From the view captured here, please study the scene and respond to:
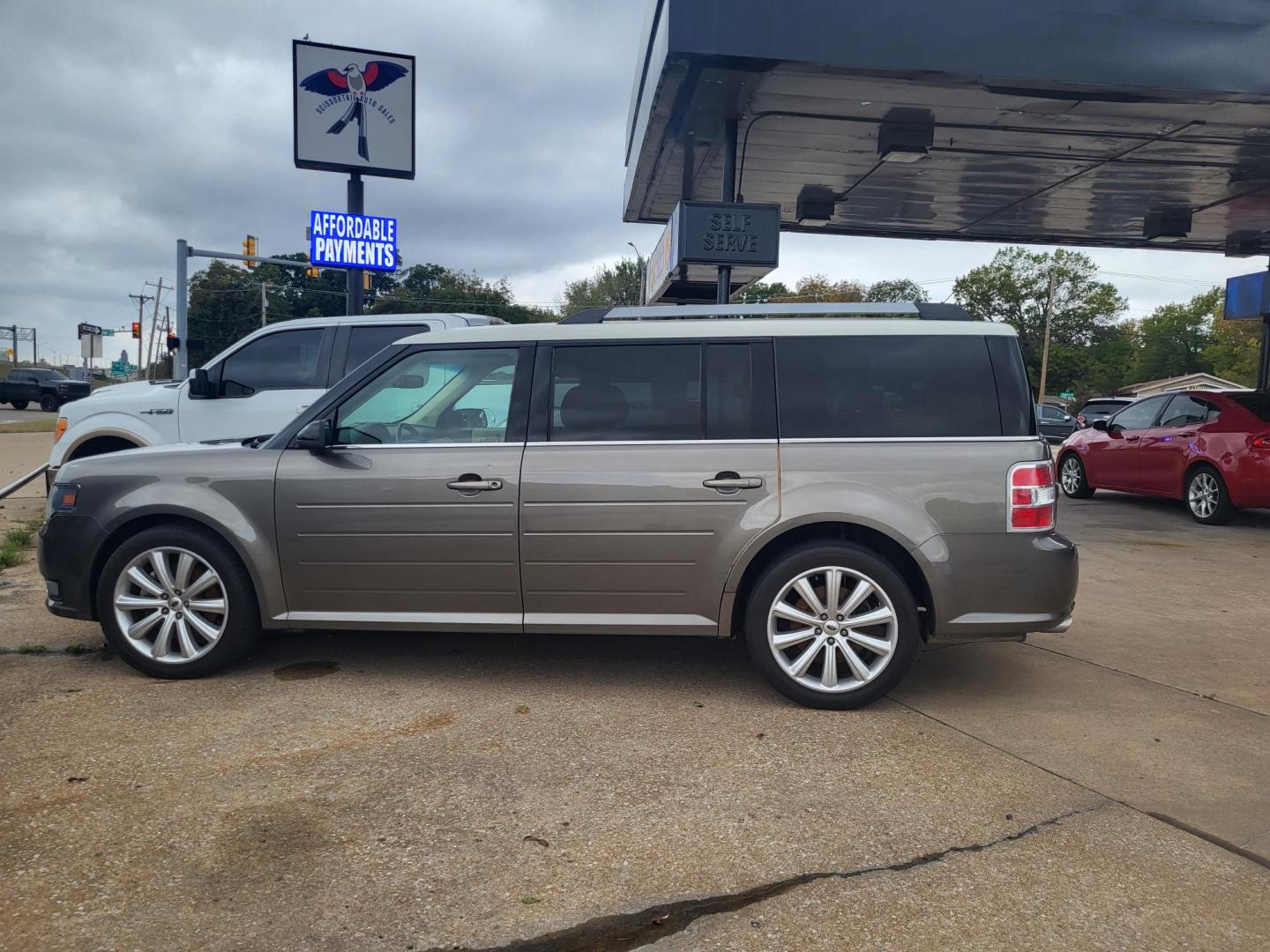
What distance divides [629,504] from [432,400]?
3.85 ft

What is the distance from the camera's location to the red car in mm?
10414

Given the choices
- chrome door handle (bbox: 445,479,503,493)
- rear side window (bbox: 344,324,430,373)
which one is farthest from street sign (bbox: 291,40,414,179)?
chrome door handle (bbox: 445,479,503,493)

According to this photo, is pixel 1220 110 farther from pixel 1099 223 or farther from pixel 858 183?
pixel 1099 223

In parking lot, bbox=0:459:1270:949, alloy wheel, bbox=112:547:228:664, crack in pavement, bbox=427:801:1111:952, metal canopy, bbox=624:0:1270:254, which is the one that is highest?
metal canopy, bbox=624:0:1270:254

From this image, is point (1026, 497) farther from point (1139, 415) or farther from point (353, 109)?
point (353, 109)

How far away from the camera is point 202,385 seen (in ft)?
27.0

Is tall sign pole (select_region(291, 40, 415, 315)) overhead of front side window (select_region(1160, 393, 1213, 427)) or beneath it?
overhead

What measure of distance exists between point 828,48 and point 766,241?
8.41 feet

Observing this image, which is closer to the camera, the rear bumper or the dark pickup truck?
the rear bumper

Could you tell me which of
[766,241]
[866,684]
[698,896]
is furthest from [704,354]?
[766,241]

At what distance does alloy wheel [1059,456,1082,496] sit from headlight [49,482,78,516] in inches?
498

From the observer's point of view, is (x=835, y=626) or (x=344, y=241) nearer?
(x=835, y=626)

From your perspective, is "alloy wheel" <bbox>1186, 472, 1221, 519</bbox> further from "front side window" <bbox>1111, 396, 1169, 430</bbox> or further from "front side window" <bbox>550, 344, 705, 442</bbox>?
"front side window" <bbox>550, 344, 705, 442</bbox>

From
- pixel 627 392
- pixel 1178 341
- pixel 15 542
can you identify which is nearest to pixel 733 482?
pixel 627 392
